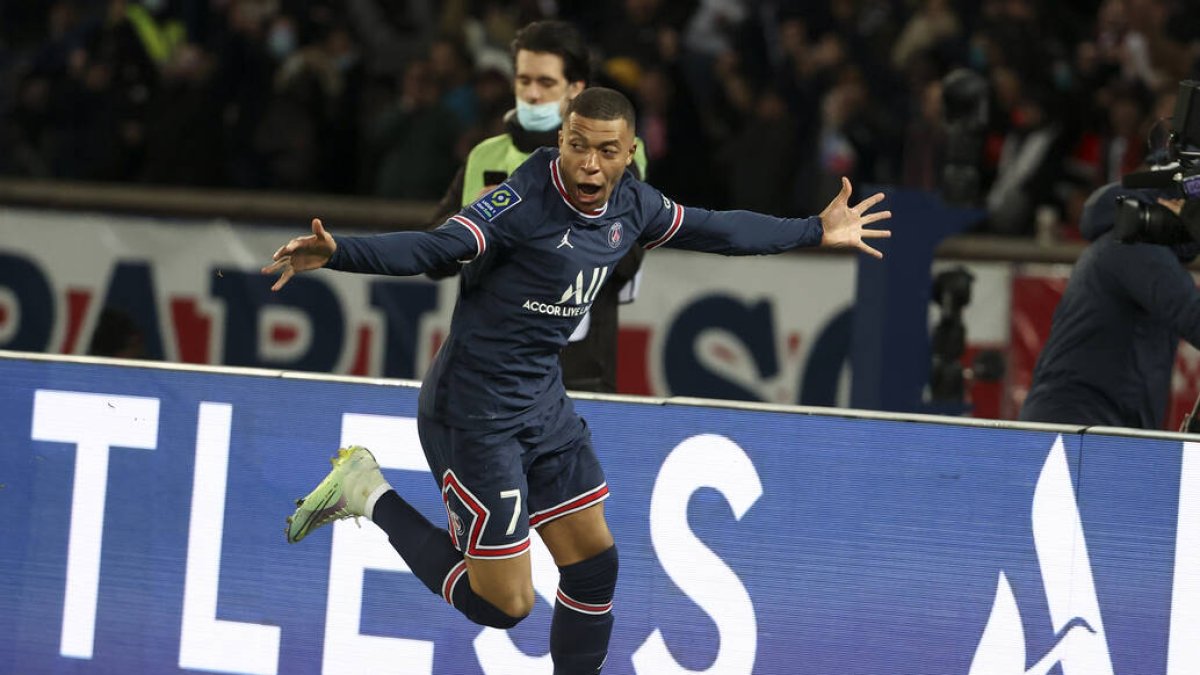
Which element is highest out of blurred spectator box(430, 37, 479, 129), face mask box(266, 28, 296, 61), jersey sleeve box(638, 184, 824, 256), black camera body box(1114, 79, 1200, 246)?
face mask box(266, 28, 296, 61)

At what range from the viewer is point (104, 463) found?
6.22 meters

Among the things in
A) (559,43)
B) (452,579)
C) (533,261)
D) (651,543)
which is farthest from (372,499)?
(559,43)

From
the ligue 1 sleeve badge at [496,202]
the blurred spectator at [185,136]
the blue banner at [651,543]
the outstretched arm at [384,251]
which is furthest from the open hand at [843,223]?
the blurred spectator at [185,136]

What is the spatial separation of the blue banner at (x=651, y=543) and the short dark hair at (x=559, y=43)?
1169mm

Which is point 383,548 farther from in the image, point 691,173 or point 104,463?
point 691,173

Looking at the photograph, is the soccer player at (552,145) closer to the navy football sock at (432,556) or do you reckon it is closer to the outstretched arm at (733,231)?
the outstretched arm at (733,231)

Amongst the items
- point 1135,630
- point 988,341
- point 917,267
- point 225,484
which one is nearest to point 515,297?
point 225,484

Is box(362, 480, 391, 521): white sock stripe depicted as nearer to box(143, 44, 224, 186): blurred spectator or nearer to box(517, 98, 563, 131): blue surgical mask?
box(517, 98, 563, 131): blue surgical mask

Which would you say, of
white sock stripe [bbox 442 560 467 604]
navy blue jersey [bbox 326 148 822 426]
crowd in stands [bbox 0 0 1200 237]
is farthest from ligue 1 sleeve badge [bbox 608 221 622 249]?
crowd in stands [bbox 0 0 1200 237]

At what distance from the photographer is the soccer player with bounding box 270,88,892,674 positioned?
16.8 ft

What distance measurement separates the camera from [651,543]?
5.91 m

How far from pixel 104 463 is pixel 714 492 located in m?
2.00

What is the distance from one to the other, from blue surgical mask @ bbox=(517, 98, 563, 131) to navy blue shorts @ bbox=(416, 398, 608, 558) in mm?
1151

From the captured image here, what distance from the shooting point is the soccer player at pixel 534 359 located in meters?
5.11
